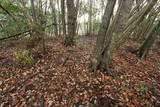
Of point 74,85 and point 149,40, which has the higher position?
point 149,40

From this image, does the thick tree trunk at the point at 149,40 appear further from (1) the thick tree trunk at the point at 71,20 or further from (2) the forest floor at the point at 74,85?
(1) the thick tree trunk at the point at 71,20

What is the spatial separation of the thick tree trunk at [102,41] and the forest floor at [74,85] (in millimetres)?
273

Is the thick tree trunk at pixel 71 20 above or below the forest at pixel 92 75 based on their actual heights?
above

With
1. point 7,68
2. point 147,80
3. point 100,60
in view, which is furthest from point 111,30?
point 7,68

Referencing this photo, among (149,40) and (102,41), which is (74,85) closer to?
(102,41)

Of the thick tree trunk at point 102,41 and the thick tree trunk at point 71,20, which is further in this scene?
the thick tree trunk at point 71,20

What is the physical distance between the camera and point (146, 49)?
4555mm

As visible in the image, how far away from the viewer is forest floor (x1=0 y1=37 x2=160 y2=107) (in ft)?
7.72

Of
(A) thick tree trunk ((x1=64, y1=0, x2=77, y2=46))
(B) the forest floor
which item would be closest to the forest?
(B) the forest floor

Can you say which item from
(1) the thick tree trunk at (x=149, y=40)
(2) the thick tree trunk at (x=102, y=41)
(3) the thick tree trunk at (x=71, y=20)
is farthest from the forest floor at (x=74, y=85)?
(3) the thick tree trunk at (x=71, y=20)

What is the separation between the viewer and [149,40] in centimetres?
444

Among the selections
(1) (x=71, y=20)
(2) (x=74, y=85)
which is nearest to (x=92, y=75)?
(2) (x=74, y=85)

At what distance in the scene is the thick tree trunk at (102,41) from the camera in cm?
254

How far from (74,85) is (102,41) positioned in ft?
5.10
